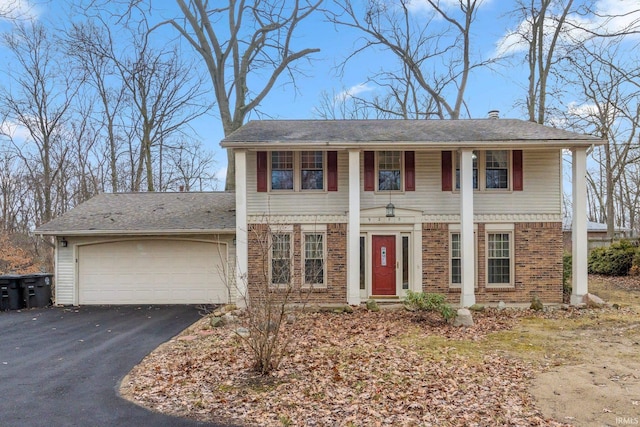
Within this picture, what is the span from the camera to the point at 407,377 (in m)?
6.15

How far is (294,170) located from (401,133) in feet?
11.0

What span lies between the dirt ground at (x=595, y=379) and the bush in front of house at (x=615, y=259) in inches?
430

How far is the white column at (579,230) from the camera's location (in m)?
11.7

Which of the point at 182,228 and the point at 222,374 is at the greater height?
the point at 182,228

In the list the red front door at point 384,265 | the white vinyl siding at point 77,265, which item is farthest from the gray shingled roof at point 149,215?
the red front door at point 384,265

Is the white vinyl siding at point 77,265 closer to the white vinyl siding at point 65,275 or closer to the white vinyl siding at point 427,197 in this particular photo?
the white vinyl siding at point 65,275

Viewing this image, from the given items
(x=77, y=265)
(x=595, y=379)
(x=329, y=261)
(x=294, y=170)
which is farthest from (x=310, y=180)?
(x=595, y=379)

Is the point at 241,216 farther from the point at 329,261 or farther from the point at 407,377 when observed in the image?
the point at 407,377

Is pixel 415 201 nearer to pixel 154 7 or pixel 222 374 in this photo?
pixel 222 374

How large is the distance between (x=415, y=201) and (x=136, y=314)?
28.0 ft

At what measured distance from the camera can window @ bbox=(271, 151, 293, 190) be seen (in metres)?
12.3

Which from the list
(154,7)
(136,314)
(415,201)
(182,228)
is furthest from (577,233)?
(154,7)

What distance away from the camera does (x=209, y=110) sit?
2291cm

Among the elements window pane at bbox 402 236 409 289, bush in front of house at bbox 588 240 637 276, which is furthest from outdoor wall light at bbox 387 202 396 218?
bush in front of house at bbox 588 240 637 276
